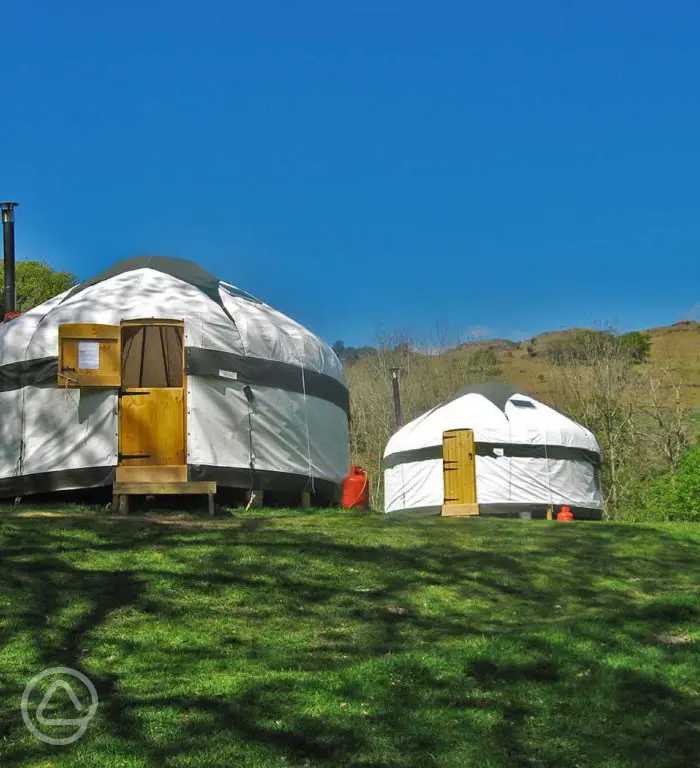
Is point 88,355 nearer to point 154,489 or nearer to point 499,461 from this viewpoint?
point 154,489

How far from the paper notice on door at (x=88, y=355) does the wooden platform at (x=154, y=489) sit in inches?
55.6

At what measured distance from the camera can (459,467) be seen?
18.7 m

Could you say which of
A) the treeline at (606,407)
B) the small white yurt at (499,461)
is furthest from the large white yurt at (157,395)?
the treeline at (606,407)

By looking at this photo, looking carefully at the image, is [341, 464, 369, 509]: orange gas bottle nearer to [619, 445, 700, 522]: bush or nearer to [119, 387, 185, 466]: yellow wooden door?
[119, 387, 185, 466]: yellow wooden door

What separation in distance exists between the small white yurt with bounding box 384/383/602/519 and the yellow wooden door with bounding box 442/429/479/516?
0.05ft

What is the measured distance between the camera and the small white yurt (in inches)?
749

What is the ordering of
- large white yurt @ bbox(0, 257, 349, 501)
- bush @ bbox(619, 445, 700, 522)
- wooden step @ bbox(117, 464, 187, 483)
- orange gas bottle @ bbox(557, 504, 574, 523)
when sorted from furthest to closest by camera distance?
orange gas bottle @ bbox(557, 504, 574, 523) < bush @ bbox(619, 445, 700, 522) < large white yurt @ bbox(0, 257, 349, 501) < wooden step @ bbox(117, 464, 187, 483)

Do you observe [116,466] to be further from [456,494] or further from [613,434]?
[613,434]

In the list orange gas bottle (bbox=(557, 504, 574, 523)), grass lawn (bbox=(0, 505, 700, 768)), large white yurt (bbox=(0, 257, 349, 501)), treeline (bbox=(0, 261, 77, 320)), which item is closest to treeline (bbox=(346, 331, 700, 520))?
orange gas bottle (bbox=(557, 504, 574, 523))

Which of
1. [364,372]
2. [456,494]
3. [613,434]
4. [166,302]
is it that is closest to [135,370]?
[166,302]

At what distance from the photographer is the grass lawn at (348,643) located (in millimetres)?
4723

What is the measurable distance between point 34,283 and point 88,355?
18572 mm

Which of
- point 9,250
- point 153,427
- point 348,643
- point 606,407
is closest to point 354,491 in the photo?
point 153,427

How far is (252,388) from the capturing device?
42.9 feet
